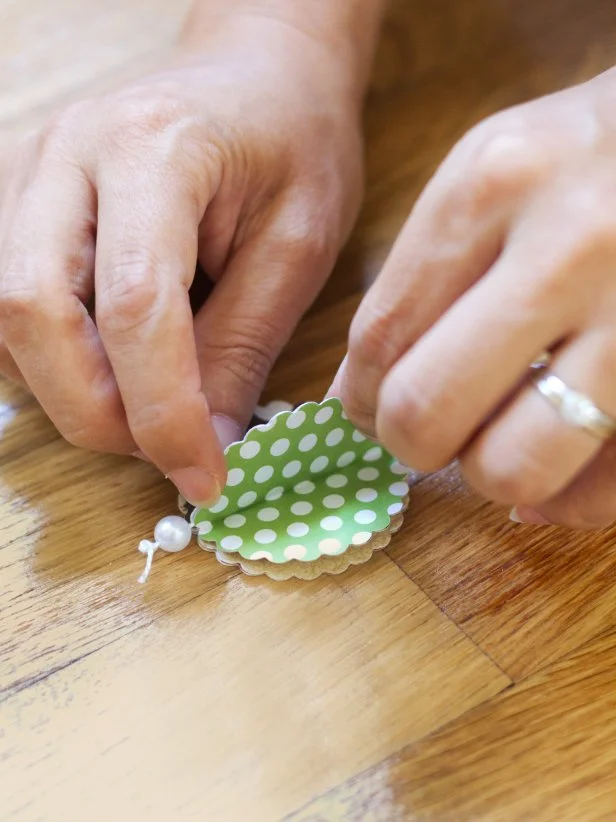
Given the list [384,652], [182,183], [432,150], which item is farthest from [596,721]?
[432,150]

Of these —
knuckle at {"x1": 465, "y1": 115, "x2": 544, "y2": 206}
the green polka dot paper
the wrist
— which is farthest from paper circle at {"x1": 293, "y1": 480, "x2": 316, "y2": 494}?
the wrist

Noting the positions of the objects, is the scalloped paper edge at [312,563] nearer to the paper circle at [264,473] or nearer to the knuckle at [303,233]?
the paper circle at [264,473]

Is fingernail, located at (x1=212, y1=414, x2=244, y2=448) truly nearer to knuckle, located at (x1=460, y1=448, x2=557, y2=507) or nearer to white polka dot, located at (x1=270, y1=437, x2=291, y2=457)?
white polka dot, located at (x1=270, y1=437, x2=291, y2=457)

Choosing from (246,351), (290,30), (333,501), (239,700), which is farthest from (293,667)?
(290,30)

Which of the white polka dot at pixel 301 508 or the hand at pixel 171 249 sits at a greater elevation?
the hand at pixel 171 249

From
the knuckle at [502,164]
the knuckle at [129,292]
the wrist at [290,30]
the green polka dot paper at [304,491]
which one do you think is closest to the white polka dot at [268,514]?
the green polka dot paper at [304,491]

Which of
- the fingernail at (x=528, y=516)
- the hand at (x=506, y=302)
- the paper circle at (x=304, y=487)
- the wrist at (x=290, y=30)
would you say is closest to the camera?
the hand at (x=506, y=302)

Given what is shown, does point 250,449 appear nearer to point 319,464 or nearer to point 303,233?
point 319,464
